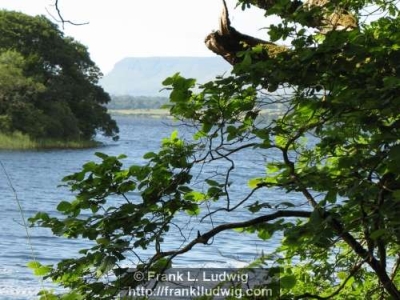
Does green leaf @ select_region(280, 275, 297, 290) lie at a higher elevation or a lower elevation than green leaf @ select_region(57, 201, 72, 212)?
lower

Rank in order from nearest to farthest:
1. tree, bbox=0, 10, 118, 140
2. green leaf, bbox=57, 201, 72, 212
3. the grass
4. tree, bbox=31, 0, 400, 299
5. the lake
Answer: tree, bbox=31, 0, 400, 299 → green leaf, bbox=57, 201, 72, 212 → the lake → the grass → tree, bbox=0, 10, 118, 140

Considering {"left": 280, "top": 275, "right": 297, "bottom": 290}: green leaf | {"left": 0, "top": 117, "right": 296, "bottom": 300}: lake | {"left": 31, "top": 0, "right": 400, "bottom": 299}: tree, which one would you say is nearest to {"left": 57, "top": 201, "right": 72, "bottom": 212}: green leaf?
{"left": 31, "top": 0, "right": 400, "bottom": 299}: tree

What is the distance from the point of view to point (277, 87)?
3168 millimetres

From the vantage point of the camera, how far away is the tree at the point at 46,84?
60.3 m

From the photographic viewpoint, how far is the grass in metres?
59.9

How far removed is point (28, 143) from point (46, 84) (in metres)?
6.86

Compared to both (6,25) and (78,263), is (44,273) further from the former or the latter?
(6,25)

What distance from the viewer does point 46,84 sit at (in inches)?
2623

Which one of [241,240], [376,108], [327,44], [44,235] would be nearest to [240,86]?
[327,44]

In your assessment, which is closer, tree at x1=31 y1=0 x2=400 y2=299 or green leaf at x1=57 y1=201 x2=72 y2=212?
tree at x1=31 y1=0 x2=400 y2=299

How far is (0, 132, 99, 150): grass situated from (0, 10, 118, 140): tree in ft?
1.53

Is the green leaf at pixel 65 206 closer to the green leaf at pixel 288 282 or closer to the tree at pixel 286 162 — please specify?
the tree at pixel 286 162

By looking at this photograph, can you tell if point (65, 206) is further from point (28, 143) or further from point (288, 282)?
point (28, 143)

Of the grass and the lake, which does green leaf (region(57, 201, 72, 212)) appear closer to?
the lake
